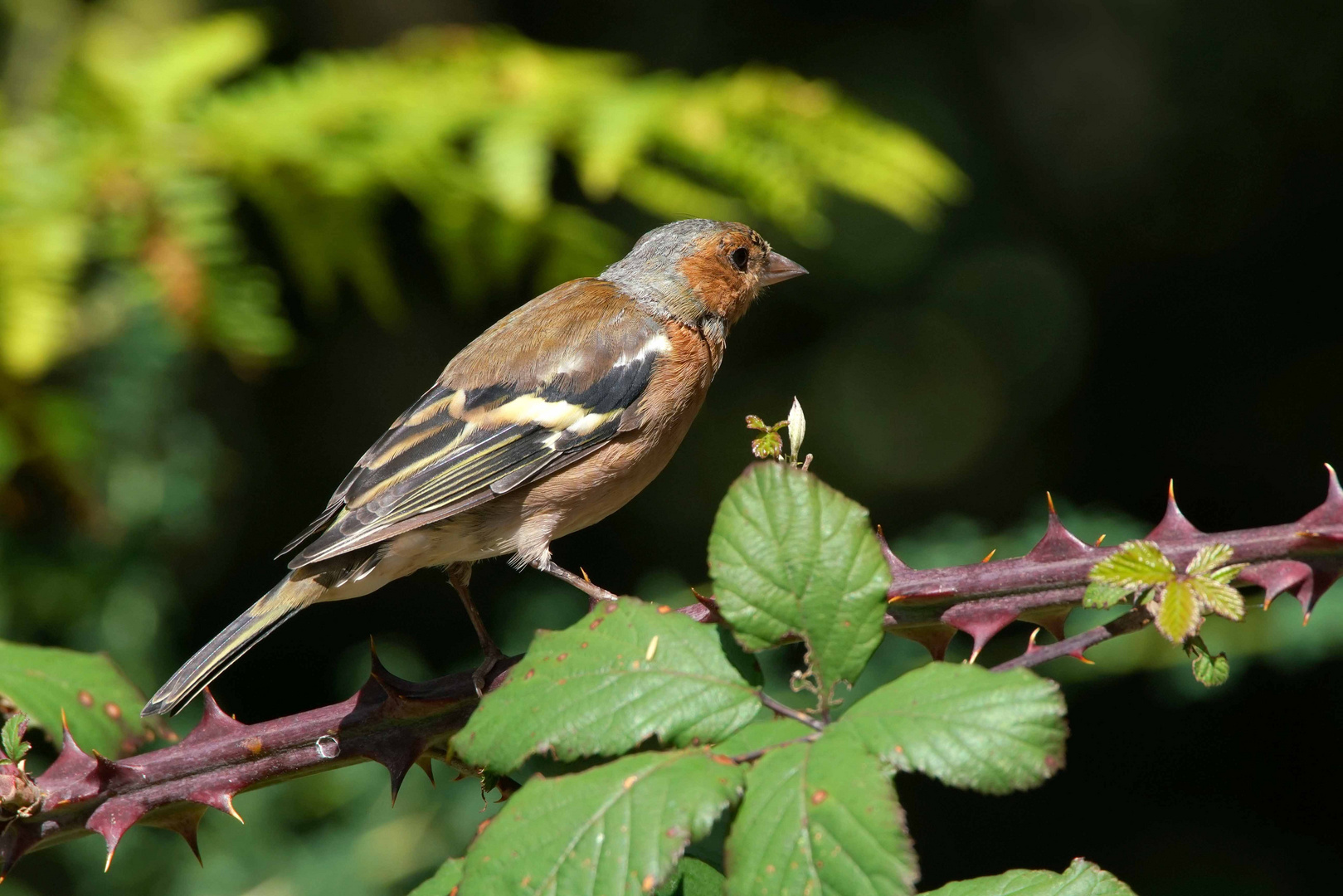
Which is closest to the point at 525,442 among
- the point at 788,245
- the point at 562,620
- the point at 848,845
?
the point at 562,620

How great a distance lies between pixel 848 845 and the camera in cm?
110

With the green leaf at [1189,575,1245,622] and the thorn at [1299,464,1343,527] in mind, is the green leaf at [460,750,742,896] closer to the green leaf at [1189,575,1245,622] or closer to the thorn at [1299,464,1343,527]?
the green leaf at [1189,575,1245,622]

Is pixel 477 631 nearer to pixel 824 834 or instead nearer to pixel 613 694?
pixel 613 694

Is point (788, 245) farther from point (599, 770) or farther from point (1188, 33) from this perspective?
point (599, 770)

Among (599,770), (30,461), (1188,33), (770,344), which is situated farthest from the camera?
(770,344)

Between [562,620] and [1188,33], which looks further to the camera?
[1188,33]

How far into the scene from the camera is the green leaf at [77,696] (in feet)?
6.67

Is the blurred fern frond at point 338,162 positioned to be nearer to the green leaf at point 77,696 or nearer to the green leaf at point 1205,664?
the green leaf at point 77,696

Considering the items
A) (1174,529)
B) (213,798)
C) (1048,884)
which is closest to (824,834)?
(1048,884)

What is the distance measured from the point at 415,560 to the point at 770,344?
417 centimetres

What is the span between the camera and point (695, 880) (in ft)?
4.68

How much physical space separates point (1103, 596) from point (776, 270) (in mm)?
2822

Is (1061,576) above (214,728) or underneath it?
above

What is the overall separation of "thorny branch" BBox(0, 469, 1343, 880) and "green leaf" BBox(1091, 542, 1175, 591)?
96 millimetres
